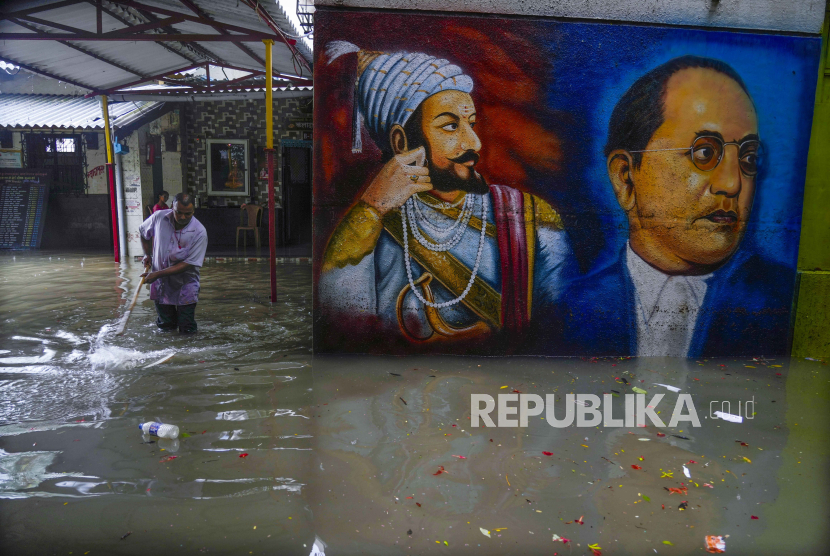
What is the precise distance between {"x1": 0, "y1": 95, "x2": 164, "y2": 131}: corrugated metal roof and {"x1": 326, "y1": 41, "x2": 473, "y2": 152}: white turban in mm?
9907

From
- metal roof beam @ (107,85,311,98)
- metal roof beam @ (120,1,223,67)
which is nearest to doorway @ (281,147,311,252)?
metal roof beam @ (107,85,311,98)

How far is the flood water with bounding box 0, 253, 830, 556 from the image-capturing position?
234 cm

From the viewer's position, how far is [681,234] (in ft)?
16.8

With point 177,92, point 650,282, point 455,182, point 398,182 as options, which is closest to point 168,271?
point 398,182

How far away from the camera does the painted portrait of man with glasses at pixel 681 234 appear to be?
5.00 meters

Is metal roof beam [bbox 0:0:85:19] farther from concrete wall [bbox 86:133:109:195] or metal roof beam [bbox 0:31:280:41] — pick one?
concrete wall [bbox 86:133:109:195]

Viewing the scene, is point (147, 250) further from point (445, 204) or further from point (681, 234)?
point (681, 234)

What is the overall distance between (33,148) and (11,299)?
30.9 feet

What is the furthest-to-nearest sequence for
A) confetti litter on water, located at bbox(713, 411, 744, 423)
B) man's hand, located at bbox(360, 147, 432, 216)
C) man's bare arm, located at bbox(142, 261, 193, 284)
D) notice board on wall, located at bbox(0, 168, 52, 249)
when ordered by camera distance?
notice board on wall, located at bbox(0, 168, 52, 249)
man's bare arm, located at bbox(142, 261, 193, 284)
man's hand, located at bbox(360, 147, 432, 216)
confetti litter on water, located at bbox(713, 411, 744, 423)

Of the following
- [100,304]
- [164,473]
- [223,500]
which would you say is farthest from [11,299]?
[223,500]

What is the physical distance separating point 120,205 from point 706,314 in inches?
463

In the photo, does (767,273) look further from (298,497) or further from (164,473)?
(164,473)

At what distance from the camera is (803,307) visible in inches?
207

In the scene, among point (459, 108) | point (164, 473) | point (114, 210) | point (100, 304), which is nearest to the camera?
point (164, 473)
